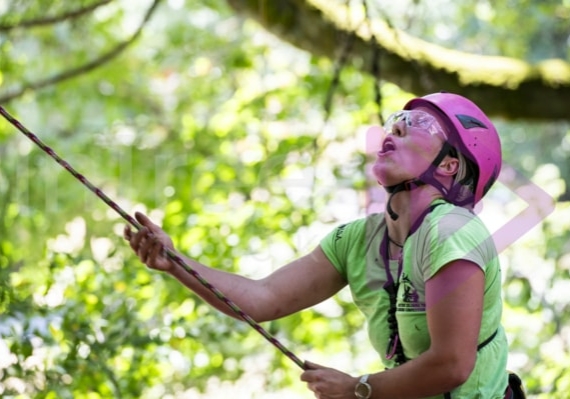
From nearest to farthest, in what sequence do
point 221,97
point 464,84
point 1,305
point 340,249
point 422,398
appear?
point 422,398, point 340,249, point 1,305, point 464,84, point 221,97

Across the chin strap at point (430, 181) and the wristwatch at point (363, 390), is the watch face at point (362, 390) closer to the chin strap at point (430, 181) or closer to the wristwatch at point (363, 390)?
the wristwatch at point (363, 390)

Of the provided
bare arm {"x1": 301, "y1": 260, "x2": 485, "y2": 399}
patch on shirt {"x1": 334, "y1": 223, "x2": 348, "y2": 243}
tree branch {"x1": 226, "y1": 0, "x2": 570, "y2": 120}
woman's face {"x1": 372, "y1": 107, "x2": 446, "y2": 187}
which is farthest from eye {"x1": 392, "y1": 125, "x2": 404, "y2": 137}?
tree branch {"x1": 226, "y1": 0, "x2": 570, "y2": 120}

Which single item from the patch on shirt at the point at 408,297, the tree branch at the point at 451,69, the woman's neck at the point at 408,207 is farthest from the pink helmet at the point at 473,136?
the tree branch at the point at 451,69

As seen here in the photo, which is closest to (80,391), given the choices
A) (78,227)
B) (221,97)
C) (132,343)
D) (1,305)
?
(132,343)

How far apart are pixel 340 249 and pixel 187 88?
562 centimetres

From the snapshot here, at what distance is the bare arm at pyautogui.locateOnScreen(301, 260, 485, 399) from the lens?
6.09ft

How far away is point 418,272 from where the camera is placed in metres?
1.97

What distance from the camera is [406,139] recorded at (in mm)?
2119

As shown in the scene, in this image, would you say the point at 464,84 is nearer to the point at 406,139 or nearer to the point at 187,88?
the point at 406,139

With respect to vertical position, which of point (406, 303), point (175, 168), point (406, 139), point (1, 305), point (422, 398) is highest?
point (406, 139)

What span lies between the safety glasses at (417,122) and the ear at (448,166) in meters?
0.05

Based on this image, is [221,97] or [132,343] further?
[221,97]

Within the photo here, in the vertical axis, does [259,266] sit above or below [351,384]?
below

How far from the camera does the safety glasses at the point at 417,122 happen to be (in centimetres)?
211
